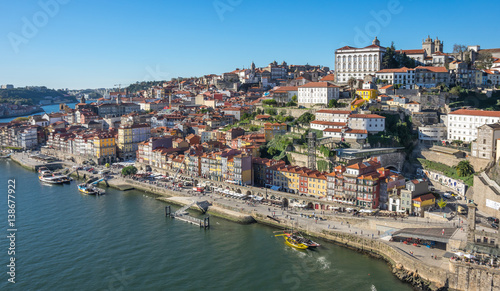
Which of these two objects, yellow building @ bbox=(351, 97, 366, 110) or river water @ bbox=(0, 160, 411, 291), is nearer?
river water @ bbox=(0, 160, 411, 291)

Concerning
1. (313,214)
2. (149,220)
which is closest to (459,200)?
(313,214)

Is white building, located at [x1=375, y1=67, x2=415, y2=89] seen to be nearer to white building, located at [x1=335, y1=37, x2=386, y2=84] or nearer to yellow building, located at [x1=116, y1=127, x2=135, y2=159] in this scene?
white building, located at [x1=335, y1=37, x2=386, y2=84]

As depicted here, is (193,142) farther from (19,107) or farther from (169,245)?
(19,107)

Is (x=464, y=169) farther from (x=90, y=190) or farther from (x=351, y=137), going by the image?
(x=90, y=190)

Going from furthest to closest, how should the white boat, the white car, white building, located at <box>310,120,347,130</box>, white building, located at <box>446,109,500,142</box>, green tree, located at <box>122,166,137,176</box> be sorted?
green tree, located at <box>122,166,137,176</box> → the white boat → white building, located at <box>310,120,347,130</box> → white building, located at <box>446,109,500,142</box> → the white car

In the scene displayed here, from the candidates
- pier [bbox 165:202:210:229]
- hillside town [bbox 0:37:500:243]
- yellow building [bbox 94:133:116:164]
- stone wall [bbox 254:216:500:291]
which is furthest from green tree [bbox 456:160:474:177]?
yellow building [bbox 94:133:116:164]

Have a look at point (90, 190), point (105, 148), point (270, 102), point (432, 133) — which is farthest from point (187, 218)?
point (270, 102)

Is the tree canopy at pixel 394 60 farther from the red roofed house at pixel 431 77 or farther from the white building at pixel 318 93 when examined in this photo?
the white building at pixel 318 93
